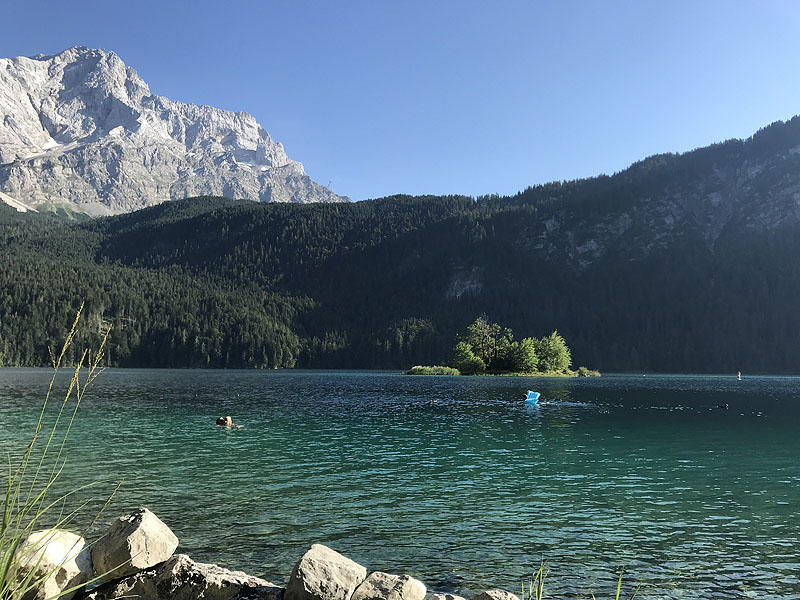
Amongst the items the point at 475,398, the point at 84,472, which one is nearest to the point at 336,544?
the point at 84,472

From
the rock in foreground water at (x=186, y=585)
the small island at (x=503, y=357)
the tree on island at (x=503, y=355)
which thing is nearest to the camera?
the rock in foreground water at (x=186, y=585)

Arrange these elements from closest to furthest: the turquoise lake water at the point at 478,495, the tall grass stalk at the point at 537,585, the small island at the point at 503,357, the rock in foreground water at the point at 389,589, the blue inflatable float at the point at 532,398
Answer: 1. the tall grass stalk at the point at 537,585
2. the rock in foreground water at the point at 389,589
3. the turquoise lake water at the point at 478,495
4. the blue inflatable float at the point at 532,398
5. the small island at the point at 503,357

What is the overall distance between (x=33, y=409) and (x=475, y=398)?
61.4 metres

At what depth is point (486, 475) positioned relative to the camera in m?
32.3

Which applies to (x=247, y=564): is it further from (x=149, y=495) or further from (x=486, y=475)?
(x=486, y=475)

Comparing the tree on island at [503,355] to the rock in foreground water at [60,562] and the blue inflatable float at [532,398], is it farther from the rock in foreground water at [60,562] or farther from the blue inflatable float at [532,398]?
the rock in foreground water at [60,562]

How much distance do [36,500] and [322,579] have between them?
385 inches

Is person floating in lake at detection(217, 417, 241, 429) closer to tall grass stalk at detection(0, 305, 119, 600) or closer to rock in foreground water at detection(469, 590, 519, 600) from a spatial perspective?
tall grass stalk at detection(0, 305, 119, 600)

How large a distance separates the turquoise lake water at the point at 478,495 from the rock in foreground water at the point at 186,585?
2985mm

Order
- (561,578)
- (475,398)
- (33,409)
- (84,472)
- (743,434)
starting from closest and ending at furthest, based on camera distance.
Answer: (561,578)
(84,472)
(743,434)
(33,409)
(475,398)

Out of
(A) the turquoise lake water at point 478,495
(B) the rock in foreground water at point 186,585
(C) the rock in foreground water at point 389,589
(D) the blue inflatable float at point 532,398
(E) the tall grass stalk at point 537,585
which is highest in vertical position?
(E) the tall grass stalk at point 537,585

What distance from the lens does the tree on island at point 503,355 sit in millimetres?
186875

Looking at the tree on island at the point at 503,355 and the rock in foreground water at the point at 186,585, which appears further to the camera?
the tree on island at the point at 503,355

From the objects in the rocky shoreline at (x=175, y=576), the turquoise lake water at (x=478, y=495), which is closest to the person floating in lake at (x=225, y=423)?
the turquoise lake water at (x=478, y=495)
